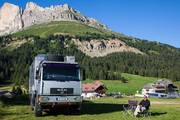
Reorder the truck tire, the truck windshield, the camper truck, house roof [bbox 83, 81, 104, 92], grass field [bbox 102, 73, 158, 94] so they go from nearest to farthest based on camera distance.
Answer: the camper truck < the truck windshield < the truck tire < house roof [bbox 83, 81, 104, 92] < grass field [bbox 102, 73, 158, 94]

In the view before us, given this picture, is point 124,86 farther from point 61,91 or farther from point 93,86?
point 61,91

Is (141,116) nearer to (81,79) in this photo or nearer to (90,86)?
(81,79)

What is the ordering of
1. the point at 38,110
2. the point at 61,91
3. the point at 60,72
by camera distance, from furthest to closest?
the point at 38,110 < the point at 60,72 < the point at 61,91

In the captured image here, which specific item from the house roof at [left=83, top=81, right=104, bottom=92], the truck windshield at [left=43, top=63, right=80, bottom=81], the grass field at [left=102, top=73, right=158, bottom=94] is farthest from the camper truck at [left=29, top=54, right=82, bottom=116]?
the grass field at [left=102, top=73, right=158, bottom=94]

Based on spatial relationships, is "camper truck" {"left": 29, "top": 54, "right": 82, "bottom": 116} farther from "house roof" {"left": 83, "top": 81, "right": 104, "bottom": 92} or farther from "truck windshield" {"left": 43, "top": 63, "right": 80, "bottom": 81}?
"house roof" {"left": 83, "top": 81, "right": 104, "bottom": 92}

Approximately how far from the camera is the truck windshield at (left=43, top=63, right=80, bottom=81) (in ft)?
92.0

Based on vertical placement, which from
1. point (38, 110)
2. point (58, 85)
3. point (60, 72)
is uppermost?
point (60, 72)

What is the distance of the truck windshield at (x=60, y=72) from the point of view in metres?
28.0

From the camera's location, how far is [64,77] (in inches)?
1109

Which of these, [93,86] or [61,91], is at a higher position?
[93,86]

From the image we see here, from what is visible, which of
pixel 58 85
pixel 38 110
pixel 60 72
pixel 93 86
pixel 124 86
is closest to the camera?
pixel 58 85

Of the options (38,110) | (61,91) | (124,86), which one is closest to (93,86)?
(124,86)

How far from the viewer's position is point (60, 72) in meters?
28.2

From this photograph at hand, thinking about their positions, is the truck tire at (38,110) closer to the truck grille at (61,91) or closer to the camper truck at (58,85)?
the camper truck at (58,85)
